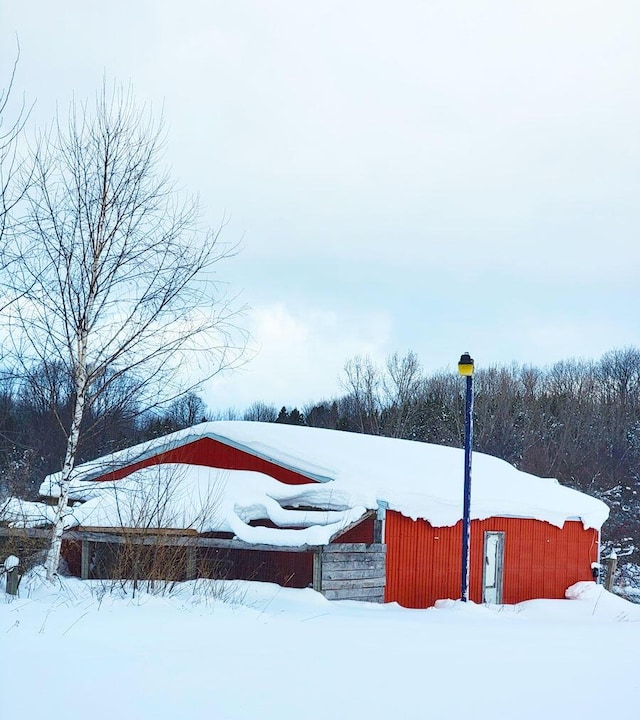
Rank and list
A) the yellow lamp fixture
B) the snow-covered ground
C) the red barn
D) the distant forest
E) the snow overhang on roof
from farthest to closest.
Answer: the distant forest, the snow overhang on roof, the red barn, the yellow lamp fixture, the snow-covered ground

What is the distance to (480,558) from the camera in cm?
1762

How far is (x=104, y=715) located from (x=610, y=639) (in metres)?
5.83

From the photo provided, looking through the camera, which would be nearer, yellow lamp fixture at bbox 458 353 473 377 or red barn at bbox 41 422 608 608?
yellow lamp fixture at bbox 458 353 473 377

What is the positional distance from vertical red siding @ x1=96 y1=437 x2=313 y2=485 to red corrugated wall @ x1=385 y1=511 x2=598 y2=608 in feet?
7.76

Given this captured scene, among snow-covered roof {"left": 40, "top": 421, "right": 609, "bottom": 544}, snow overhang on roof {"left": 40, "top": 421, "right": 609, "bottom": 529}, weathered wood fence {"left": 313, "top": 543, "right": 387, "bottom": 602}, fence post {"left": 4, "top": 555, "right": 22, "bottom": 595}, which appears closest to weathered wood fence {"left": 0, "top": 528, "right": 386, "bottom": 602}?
weathered wood fence {"left": 313, "top": 543, "right": 387, "bottom": 602}

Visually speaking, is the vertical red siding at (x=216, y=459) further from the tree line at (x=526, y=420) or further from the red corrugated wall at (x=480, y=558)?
the tree line at (x=526, y=420)

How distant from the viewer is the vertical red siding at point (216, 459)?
1623 cm

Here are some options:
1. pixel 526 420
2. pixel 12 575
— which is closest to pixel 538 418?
pixel 526 420

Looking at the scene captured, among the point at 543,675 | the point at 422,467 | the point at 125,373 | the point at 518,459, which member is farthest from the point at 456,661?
the point at 518,459

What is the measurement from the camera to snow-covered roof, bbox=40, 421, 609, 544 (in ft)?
47.2

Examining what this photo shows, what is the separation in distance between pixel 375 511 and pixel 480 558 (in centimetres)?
415

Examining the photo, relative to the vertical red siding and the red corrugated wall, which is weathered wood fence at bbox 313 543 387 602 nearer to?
the red corrugated wall

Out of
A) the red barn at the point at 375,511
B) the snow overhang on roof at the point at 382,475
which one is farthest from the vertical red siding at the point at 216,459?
the snow overhang on roof at the point at 382,475

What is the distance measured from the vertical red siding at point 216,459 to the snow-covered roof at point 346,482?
211mm
